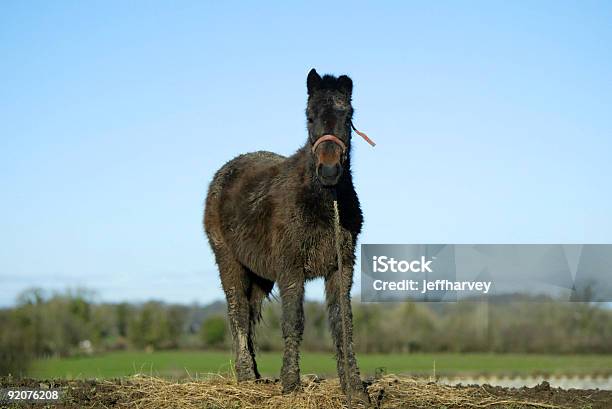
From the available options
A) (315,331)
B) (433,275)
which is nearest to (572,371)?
(315,331)

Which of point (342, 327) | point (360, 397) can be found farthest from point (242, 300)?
point (360, 397)

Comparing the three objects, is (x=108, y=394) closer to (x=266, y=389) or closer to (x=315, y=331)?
(x=266, y=389)

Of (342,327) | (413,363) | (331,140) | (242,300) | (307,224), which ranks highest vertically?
(331,140)

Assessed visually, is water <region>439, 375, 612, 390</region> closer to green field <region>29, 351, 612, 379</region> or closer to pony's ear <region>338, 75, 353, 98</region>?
green field <region>29, 351, 612, 379</region>

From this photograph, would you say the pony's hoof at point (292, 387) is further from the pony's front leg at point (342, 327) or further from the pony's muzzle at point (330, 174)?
the pony's muzzle at point (330, 174)

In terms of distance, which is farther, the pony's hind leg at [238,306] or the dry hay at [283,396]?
the pony's hind leg at [238,306]

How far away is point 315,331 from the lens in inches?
1356

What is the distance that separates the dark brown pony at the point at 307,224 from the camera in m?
8.91

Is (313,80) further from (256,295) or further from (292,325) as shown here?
(256,295)

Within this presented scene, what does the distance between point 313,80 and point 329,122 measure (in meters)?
0.72

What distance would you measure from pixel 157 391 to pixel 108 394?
0.65 meters

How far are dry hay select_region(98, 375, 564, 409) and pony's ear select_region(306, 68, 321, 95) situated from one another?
3.70 metres

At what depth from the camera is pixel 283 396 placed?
A: 9.32 metres

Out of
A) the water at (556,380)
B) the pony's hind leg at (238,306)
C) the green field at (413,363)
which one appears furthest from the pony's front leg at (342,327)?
the green field at (413,363)
